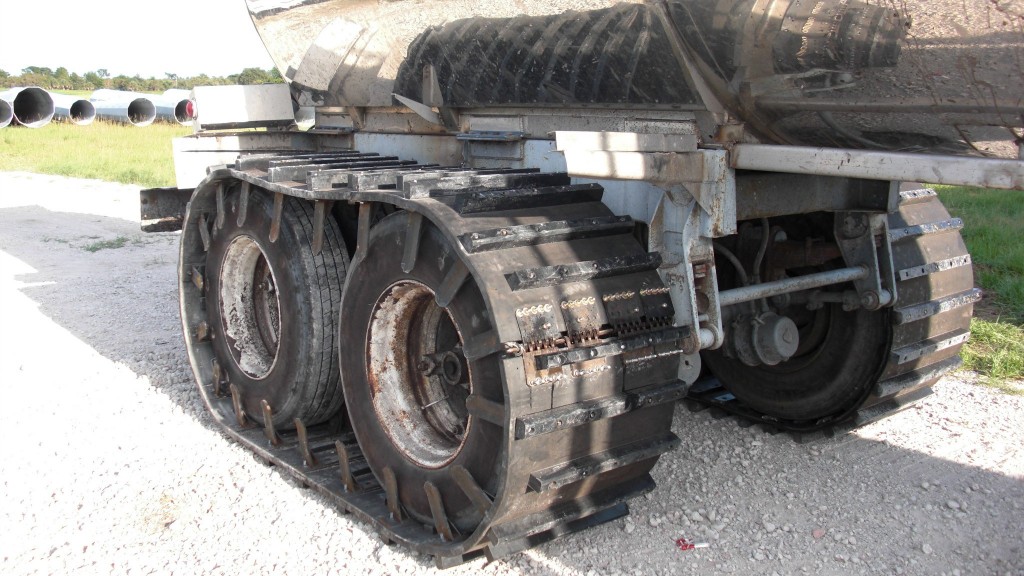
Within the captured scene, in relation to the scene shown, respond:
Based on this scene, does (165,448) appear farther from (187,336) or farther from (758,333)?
(758,333)

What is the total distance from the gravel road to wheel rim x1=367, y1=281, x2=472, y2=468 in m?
0.43

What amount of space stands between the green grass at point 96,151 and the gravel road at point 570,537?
1011cm

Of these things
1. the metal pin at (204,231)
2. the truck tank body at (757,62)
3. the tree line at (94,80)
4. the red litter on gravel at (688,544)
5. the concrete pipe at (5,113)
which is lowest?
the red litter on gravel at (688,544)

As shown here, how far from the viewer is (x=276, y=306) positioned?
465cm

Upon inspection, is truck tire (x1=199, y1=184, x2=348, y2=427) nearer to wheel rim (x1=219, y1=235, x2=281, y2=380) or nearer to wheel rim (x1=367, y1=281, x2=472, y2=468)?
wheel rim (x1=219, y1=235, x2=281, y2=380)

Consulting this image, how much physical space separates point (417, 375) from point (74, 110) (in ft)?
81.6

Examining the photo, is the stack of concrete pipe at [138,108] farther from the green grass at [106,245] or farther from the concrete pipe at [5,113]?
the green grass at [106,245]

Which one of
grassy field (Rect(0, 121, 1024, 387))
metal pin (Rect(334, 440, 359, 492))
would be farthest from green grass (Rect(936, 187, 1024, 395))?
metal pin (Rect(334, 440, 359, 492))

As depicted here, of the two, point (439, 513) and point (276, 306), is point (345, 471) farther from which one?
point (276, 306)

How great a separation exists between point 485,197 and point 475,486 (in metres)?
0.95

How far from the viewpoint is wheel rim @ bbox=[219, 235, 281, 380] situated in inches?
180

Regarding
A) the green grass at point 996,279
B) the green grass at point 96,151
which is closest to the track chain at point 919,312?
the green grass at point 996,279

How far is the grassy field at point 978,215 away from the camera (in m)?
5.41

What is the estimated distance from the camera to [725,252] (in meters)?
3.80
